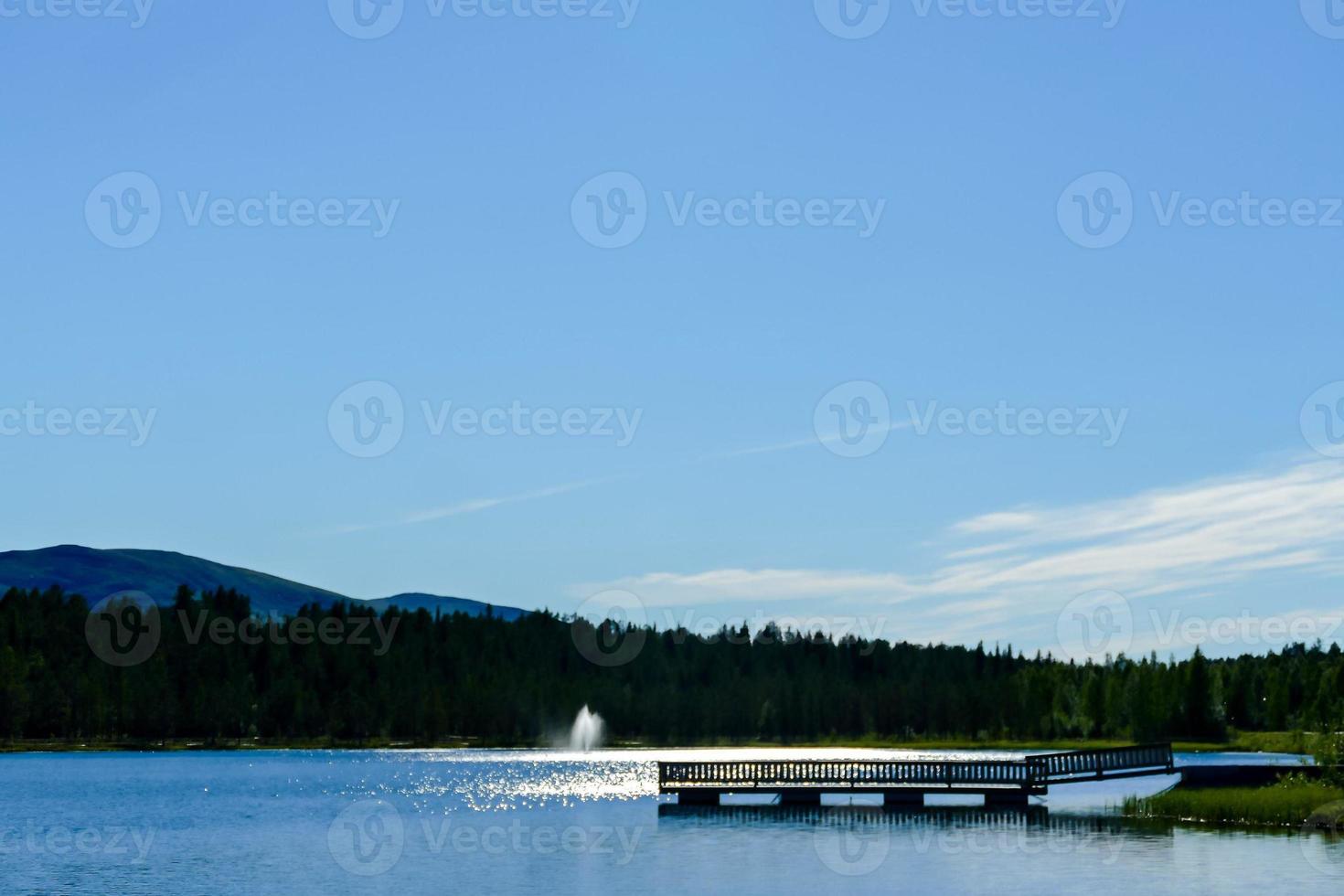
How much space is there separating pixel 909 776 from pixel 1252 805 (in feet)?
65.8

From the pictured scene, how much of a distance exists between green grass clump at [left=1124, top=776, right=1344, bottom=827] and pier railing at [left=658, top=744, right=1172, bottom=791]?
296 inches

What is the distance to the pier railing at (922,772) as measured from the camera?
8094 centimetres

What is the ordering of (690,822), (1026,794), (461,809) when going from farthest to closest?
(461,809)
(1026,794)
(690,822)

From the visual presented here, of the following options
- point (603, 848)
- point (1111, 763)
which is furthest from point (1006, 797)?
point (603, 848)

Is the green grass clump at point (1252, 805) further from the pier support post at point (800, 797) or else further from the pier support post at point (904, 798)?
the pier support post at point (800, 797)

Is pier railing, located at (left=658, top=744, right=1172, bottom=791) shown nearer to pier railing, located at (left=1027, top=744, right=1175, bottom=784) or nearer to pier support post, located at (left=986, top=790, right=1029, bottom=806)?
pier railing, located at (left=1027, top=744, right=1175, bottom=784)

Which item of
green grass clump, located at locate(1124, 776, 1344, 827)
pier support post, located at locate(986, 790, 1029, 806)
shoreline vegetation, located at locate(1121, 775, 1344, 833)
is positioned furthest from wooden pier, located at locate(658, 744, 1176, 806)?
shoreline vegetation, located at locate(1121, 775, 1344, 833)

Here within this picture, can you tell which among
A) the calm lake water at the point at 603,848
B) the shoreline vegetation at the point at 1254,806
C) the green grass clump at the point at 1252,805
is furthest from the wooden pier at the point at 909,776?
the shoreline vegetation at the point at 1254,806

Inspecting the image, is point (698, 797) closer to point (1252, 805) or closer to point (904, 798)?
point (904, 798)

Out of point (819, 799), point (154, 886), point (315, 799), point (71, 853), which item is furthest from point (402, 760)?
point (154, 886)

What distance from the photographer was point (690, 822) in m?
74.8

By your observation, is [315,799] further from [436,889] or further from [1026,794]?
[436,889]

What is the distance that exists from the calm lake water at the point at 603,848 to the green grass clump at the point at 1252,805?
2627 mm

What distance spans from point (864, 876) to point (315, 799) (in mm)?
58085
